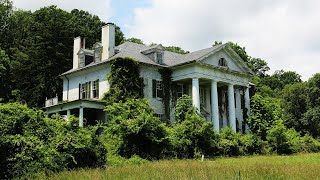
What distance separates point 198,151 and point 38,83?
29.9 metres

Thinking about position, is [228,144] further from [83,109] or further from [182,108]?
[83,109]

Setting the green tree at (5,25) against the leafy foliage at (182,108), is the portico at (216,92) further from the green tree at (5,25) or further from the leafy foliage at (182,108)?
the green tree at (5,25)

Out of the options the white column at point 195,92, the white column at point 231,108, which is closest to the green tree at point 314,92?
the white column at point 231,108

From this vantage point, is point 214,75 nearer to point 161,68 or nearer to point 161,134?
point 161,68

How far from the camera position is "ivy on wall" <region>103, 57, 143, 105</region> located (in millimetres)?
32406

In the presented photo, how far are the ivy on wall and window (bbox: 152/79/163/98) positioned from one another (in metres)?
2.46

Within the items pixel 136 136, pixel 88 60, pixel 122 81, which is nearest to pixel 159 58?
pixel 122 81

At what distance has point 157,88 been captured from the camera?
3616 cm

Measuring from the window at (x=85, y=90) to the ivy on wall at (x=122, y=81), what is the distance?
13.5 feet

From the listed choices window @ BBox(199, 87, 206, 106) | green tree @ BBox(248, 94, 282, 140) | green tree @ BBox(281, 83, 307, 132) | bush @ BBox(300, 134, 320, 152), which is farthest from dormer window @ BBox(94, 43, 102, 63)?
green tree @ BBox(281, 83, 307, 132)

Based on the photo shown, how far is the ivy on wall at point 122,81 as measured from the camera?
32.4 meters

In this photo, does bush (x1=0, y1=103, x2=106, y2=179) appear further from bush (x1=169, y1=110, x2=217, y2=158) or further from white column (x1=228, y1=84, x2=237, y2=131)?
white column (x1=228, y1=84, x2=237, y2=131)

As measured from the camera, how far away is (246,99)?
44.0m

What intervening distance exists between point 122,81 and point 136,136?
9.55 meters
